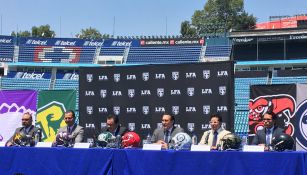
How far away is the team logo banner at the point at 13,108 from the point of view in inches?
495

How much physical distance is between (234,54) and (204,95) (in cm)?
2990

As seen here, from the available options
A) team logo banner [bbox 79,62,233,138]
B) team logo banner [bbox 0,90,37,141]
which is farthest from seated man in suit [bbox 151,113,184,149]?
team logo banner [bbox 0,90,37,141]

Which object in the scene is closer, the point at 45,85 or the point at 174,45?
the point at 45,85

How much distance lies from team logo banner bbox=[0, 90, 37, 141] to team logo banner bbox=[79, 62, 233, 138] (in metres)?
1.56

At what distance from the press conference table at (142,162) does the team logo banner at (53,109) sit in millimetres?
4877

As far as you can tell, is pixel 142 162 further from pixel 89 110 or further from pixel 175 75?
pixel 89 110

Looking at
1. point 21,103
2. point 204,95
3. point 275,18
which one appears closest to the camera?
point 204,95

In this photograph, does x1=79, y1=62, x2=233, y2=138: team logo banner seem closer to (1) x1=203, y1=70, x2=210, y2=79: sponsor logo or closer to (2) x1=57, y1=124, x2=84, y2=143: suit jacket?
(1) x1=203, y1=70, x2=210, y2=79: sponsor logo

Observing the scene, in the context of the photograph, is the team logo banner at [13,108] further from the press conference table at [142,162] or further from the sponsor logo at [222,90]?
the press conference table at [142,162]

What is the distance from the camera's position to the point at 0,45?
4156 centimetres

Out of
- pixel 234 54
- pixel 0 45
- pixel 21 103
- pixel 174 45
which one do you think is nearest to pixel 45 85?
pixel 0 45

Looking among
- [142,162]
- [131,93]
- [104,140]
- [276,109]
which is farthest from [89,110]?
[142,162]

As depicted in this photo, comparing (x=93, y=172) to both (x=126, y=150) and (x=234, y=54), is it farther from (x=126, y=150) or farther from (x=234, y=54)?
(x=234, y=54)

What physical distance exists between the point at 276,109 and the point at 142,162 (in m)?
4.53
